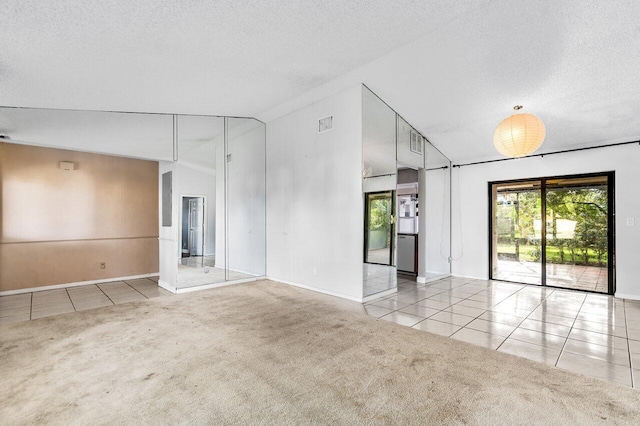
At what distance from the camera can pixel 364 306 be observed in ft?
14.3

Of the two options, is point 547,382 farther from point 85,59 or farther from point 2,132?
point 2,132

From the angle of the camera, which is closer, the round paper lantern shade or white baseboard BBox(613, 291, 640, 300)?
the round paper lantern shade

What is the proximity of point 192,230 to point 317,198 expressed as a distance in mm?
2548

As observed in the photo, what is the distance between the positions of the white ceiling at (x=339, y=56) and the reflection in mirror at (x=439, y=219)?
203cm

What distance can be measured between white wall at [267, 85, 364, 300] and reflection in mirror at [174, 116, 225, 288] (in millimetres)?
999

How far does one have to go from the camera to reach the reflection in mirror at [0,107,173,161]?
15.1 feet

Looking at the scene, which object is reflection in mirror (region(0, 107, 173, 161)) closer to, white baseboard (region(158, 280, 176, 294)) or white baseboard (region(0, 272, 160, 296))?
white baseboard (region(158, 280, 176, 294))

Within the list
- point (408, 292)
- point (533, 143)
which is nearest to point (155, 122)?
point (408, 292)

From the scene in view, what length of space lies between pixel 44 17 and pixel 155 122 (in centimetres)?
276

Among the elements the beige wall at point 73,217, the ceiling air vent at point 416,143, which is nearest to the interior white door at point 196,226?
the beige wall at point 73,217

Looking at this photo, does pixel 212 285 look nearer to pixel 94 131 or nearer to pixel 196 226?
pixel 196 226

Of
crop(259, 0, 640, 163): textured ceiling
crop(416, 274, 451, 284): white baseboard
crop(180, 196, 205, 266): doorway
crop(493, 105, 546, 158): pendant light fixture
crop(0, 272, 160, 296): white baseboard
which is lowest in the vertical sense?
crop(416, 274, 451, 284): white baseboard

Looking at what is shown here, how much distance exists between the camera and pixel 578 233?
5520 mm

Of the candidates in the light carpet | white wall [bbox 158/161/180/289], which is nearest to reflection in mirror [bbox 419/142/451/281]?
the light carpet
